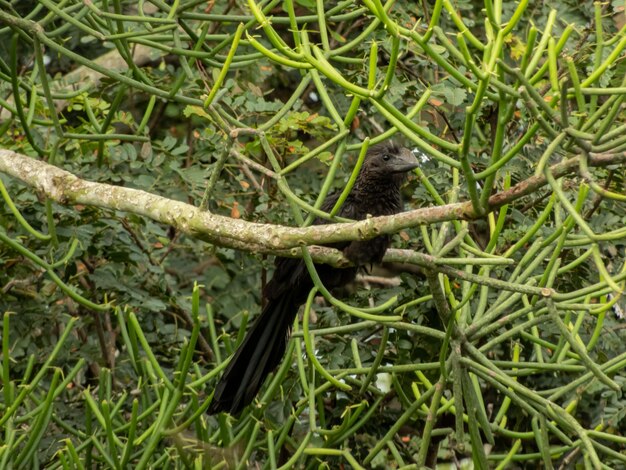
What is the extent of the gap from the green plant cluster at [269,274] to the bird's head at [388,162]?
4.5 inches

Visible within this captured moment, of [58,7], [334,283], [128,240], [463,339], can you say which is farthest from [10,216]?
[463,339]

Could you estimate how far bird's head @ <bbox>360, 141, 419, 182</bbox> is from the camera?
12.2ft

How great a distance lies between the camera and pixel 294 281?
350 centimetres

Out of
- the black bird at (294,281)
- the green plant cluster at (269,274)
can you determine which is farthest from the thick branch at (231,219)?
the black bird at (294,281)

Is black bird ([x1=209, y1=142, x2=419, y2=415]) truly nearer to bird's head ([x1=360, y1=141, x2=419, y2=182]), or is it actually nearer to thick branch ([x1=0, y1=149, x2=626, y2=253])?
bird's head ([x1=360, y1=141, x2=419, y2=182])

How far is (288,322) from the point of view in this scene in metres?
3.47

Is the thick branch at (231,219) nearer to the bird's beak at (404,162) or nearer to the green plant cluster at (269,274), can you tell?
the green plant cluster at (269,274)

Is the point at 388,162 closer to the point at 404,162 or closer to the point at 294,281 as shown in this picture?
the point at 404,162

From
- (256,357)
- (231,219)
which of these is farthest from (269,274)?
(231,219)

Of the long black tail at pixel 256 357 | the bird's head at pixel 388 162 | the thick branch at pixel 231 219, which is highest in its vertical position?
the thick branch at pixel 231 219

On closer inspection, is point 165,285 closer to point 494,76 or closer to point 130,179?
point 130,179

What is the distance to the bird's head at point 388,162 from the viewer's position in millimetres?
3711

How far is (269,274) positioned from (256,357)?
110 cm

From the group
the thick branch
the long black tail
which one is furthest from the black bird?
the thick branch
